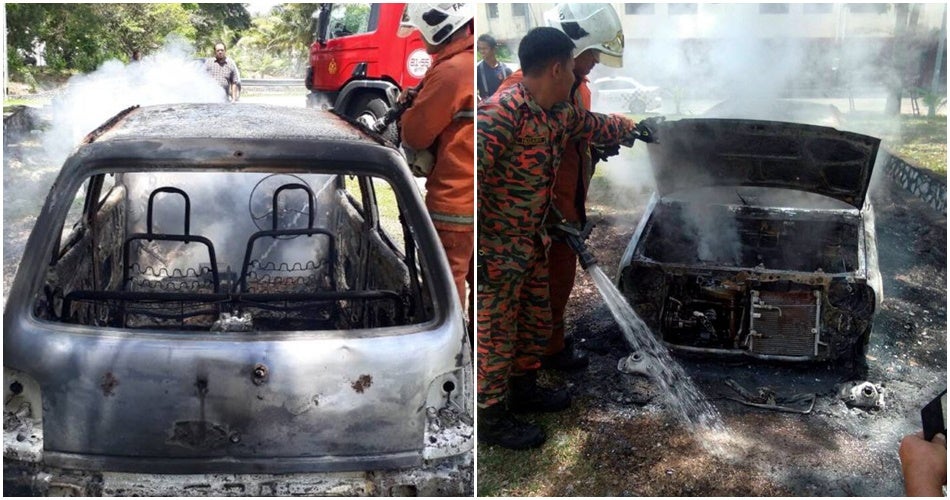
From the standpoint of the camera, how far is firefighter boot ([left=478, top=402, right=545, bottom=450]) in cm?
321

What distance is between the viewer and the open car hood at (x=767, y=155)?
4031 millimetres

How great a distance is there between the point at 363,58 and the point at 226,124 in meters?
5.48

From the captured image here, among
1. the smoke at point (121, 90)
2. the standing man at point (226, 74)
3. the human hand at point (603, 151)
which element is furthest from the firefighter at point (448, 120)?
the standing man at point (226, 74)

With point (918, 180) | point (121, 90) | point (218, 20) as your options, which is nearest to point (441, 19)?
point (218, 20)

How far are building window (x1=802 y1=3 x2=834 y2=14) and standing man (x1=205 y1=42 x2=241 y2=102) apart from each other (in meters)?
4.55

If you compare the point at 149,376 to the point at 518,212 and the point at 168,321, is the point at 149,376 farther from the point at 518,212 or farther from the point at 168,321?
the point at 518,212

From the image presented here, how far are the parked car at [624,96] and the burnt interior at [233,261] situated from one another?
25.7 feet

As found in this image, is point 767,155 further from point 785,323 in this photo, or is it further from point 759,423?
point 759,423

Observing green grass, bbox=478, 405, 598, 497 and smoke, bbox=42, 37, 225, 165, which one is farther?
smoke, bbox=42, 37, 225, 165

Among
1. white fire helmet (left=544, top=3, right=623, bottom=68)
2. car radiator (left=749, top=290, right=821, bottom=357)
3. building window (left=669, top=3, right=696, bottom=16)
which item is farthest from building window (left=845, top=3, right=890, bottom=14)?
white fire helmet (left=544, top=3, right=623, bottom=68)

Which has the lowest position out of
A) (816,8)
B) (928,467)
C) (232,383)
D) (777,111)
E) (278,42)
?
(928,467)

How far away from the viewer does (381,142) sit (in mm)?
2506

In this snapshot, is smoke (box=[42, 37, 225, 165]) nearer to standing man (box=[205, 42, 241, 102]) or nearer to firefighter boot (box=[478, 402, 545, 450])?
standing man (box=[205, 42, 241, 102])

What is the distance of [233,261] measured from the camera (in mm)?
4094
